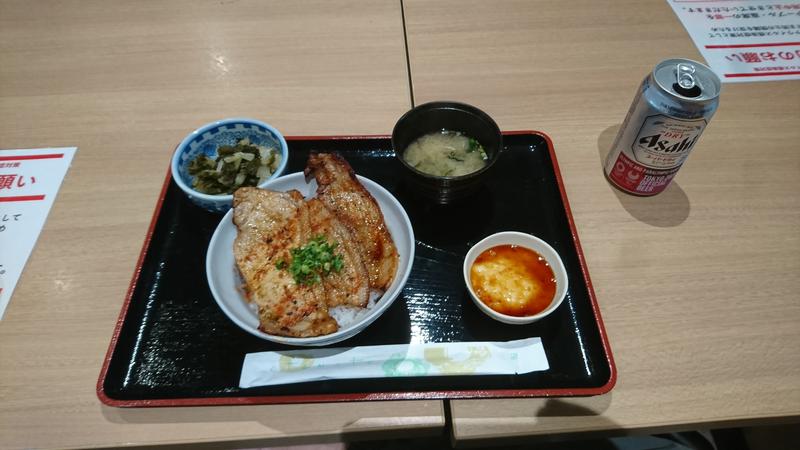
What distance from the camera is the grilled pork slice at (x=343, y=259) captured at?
1.29m

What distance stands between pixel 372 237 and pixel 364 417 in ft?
1.72

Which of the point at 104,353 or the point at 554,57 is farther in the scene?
the point at 554,57

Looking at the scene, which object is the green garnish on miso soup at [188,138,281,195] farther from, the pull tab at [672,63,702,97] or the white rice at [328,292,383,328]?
the pull tab at [672,63,702,97]

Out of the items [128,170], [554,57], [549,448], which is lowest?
[549,448]

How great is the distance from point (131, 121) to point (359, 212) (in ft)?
3.87

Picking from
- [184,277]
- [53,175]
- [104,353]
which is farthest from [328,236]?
[53,175]

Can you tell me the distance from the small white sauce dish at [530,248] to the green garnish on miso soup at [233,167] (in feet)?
2.57

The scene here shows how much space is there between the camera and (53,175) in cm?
170

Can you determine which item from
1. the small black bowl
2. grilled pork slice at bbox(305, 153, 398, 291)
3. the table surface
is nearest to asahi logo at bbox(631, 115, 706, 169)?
the table surface

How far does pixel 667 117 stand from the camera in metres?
1.34

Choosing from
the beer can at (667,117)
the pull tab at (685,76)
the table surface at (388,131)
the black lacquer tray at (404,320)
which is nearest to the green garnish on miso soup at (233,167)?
the black lacquer tray at (404,320)

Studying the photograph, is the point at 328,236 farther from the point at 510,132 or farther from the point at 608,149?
the point at 608,149

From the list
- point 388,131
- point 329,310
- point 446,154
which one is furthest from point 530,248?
point 388,131

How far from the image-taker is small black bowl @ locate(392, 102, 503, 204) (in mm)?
1431
